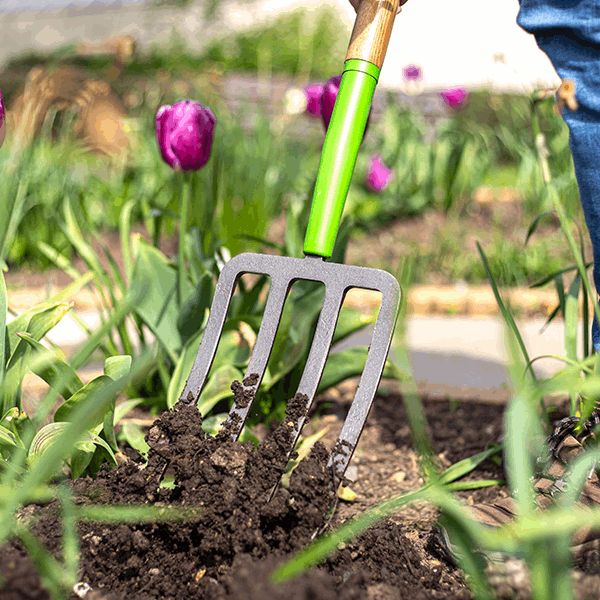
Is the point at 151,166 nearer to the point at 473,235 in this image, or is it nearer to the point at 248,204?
the point at 248,204

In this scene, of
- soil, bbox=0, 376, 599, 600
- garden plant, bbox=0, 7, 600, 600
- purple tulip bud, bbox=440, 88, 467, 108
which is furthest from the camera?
purple tulip bud, bbox=440, 88, 467, 108

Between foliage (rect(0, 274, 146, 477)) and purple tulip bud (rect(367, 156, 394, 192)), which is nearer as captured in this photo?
foliage (rect(0, 274, 146, 477))

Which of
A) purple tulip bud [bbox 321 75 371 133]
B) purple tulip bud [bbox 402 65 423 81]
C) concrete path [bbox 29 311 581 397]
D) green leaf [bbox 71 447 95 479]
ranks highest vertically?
purple tulip bud [bbox 402 65 423 81]

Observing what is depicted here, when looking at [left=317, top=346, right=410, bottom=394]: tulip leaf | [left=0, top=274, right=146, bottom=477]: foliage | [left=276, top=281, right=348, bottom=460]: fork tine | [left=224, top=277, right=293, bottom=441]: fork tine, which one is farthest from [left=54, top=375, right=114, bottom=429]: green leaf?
[left=317, top=346, right=410, bottom=394]: tulip leaf

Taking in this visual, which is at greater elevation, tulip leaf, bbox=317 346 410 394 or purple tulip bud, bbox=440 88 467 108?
purple tulip bud, bbox=440 88 467 108

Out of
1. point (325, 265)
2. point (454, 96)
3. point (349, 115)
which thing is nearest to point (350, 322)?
point (325, 265)

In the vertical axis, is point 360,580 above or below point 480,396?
above

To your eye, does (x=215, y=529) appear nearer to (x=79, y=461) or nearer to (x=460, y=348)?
(x=79, y=461)

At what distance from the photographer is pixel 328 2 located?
9531 mm

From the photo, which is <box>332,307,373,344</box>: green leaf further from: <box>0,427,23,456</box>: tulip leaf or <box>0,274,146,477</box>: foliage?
<box>0,427,23,456</box>: tulip leaf

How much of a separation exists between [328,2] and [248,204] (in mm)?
8345

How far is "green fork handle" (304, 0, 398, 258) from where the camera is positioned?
1056 millimetres

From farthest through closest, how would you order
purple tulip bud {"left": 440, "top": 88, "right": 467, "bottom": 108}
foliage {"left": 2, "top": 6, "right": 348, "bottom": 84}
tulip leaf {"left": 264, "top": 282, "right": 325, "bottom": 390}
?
1. foliage {"left": 2, "top": 6, "right": 348, "bottom": 84}
2. purple tulip bud {"left": 440, "top": 88, "right": 467, "bottom": 108}
3. tulip leaf {"left": 264, "top": 282, "right": 325, "bottom": 390}

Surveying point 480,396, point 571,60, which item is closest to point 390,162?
point 480,396
